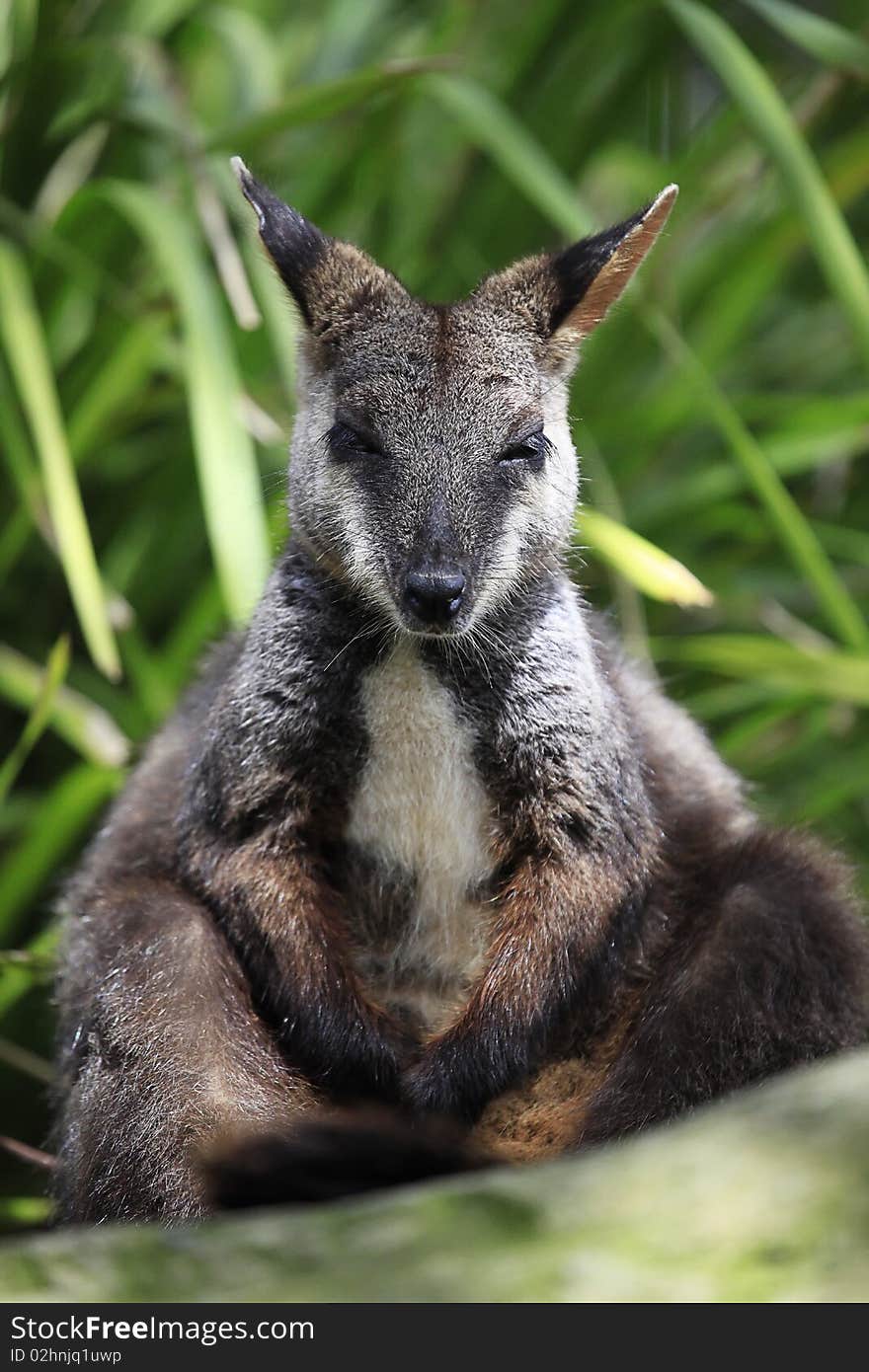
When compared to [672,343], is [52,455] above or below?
below

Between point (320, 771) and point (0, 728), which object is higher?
point (0, 728)

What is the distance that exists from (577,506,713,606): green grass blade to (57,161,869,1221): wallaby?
0.39 metres

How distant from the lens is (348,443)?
9.15ft

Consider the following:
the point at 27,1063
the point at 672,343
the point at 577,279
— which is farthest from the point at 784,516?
the point at 27,1063

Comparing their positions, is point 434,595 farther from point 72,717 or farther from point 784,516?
point 72,717

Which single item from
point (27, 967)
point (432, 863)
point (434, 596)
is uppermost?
point (434, 596)

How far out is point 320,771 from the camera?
108 inches

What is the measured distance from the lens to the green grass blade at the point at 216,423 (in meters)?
3.53

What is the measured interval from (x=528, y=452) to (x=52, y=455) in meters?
1.34

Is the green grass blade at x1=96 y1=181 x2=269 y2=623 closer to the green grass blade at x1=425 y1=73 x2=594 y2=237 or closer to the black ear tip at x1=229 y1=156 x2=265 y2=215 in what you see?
the green grass blade at x1=425 y1=73 x2=594 y2=237

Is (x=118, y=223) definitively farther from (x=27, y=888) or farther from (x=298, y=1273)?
(x=298, y=1273)

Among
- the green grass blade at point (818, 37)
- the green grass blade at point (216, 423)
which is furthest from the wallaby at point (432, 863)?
the green grass blade at point (818, 37)

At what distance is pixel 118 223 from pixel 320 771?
92.7 inches

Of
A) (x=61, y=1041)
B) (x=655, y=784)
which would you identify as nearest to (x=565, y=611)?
(x=655, y=784)
